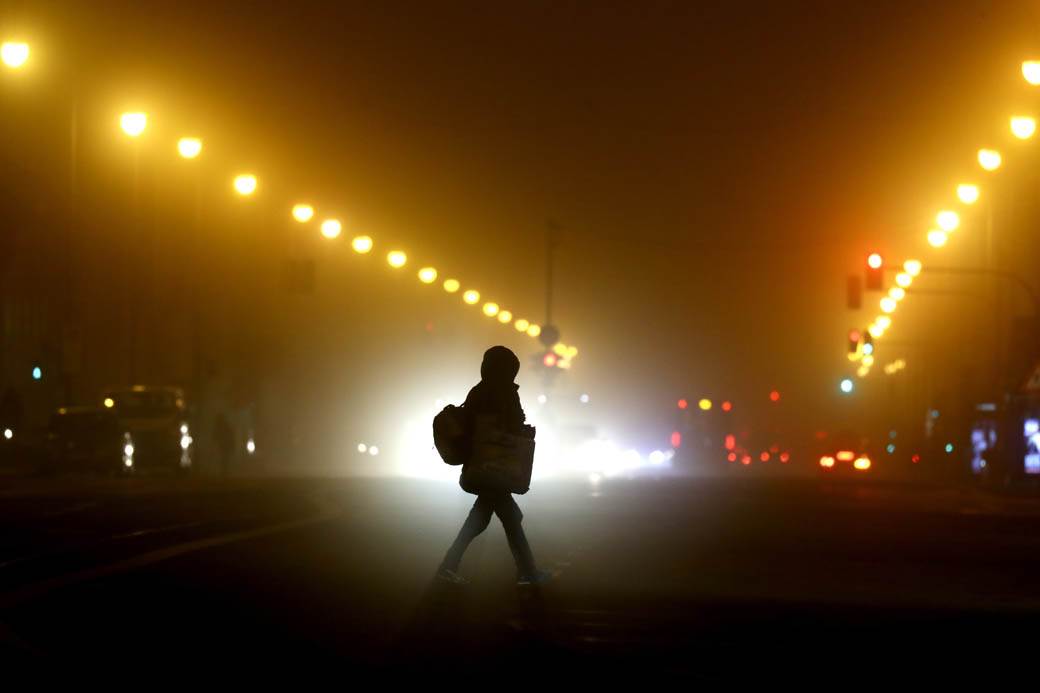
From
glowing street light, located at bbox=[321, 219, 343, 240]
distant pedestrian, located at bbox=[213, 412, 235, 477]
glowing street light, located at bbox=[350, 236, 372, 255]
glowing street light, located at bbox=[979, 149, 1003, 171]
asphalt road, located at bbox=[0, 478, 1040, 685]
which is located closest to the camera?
asphalt road, located at bbox=[0, 478, 1040, 685]

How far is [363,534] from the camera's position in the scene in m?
23.7

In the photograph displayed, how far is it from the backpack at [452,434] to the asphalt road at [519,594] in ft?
3.44

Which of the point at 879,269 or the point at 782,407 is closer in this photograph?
the point at 879,269

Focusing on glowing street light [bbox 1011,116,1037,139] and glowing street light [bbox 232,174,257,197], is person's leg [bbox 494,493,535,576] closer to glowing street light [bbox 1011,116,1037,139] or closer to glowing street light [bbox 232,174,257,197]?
glowing street light [bbox 1011,116,1037,139]

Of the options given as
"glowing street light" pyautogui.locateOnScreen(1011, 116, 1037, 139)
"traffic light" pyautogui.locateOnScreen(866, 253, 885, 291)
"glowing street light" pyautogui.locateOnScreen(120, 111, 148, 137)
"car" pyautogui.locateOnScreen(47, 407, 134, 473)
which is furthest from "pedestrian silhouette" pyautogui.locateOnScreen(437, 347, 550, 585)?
"traffic light" pyautogui.locateOnScreen(866, 253, 885, 291)

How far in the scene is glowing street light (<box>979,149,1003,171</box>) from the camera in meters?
56.8

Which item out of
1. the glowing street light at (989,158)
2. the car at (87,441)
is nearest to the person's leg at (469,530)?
the car at (87,441)

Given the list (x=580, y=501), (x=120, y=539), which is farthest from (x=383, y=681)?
(x=580, y=501)

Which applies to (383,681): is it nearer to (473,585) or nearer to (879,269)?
(473,585)

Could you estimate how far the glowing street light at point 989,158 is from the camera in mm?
56844

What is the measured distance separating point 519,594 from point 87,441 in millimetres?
35675

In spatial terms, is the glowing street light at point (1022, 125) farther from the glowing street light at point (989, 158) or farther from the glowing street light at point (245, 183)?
the glowing street light at point (245, 183)

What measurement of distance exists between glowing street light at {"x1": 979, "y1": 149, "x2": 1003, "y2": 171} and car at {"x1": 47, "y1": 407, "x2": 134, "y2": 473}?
23733mm

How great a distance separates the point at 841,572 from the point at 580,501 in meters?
17.5
